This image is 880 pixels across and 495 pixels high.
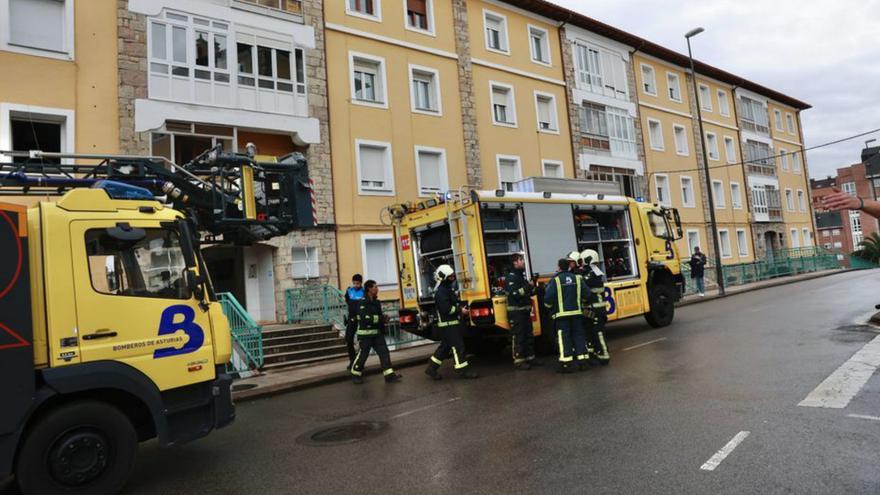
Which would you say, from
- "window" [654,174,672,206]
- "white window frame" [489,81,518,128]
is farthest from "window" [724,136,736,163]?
"white window frame" [489,81,518,128]

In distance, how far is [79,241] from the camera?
183 inches

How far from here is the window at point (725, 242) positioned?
31.4 m

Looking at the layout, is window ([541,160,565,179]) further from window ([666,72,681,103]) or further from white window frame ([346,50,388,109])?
window ([666,72,681,103])

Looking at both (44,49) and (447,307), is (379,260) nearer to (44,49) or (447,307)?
(447,307)

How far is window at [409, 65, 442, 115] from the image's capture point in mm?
19125

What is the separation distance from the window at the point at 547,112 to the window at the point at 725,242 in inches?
567

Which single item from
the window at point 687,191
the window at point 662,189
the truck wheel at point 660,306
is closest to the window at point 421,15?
the truck wheel at point 660,306

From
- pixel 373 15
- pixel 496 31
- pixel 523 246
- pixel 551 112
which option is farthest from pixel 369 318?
pixel 551 112

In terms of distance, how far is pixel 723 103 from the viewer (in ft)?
114

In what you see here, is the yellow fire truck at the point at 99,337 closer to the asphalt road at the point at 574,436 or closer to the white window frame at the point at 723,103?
the asphalt road at the point at 574,436

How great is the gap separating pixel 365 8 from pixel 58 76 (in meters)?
9.40

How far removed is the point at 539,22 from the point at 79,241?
73.9 feet

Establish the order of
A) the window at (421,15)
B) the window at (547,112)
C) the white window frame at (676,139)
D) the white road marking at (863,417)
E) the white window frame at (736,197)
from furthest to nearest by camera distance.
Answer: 1. the white window frame at (736,197)
2. the white window frame at (676,139)
3. the window at (547,112)
4. the window at (421,15)
5. the white road marking at (863,417)

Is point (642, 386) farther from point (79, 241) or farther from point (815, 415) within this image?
point (79, 241)
